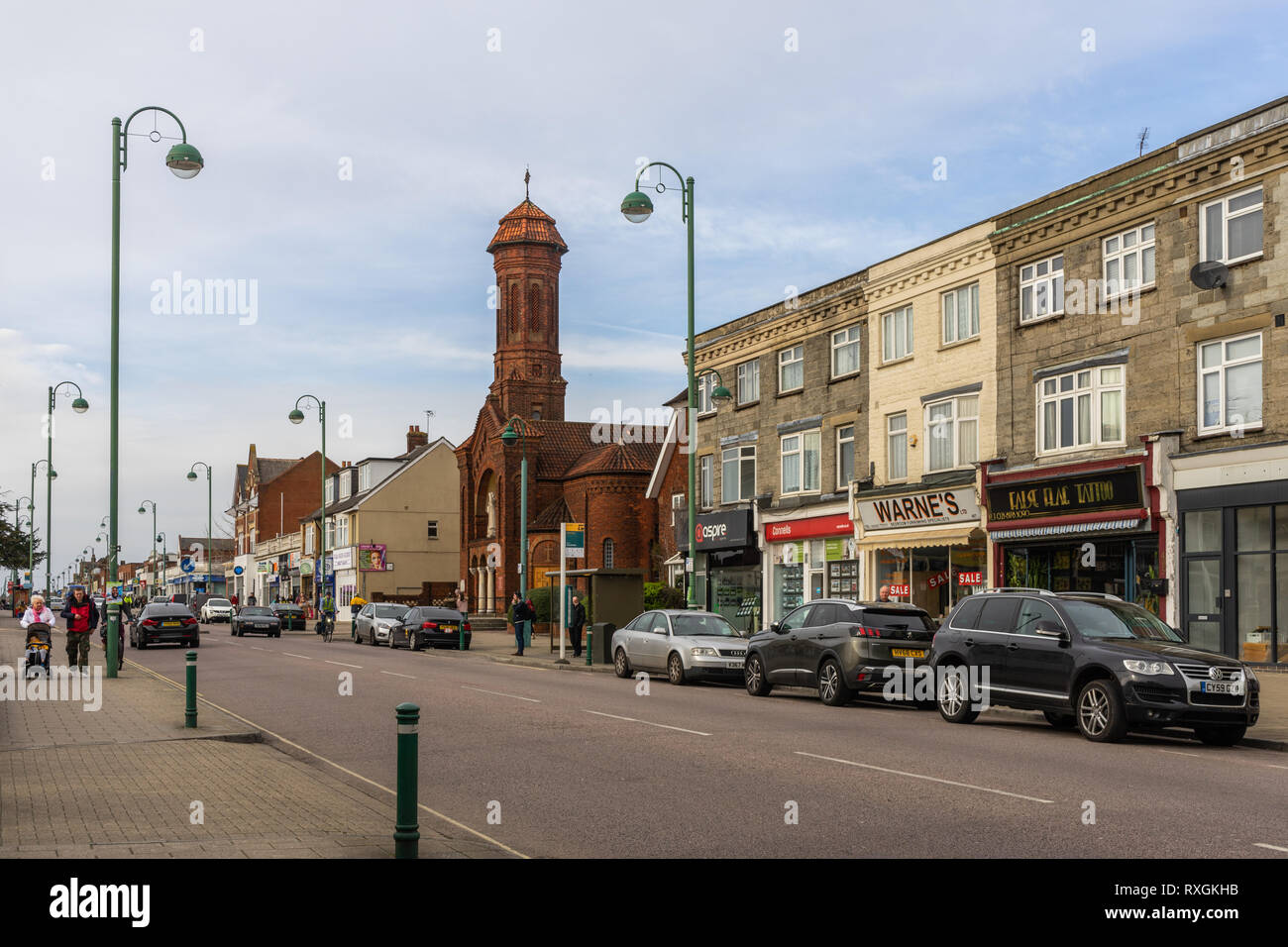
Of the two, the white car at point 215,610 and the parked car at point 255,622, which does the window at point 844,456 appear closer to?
the parked car at point 255,622

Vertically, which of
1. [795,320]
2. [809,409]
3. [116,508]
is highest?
[795,320]

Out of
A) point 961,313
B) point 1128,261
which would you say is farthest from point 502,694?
point 961,313

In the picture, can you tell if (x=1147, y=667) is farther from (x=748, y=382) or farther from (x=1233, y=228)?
(x=748, y=382)

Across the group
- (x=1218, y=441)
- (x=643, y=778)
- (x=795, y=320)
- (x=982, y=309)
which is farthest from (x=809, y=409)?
(x=643, y=778)

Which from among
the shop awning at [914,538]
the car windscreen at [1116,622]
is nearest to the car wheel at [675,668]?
the shop awning at [914,538]

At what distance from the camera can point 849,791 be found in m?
11.0

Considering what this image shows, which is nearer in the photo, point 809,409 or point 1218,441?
point 1218,441

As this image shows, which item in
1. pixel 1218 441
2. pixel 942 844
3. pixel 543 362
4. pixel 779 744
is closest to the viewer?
pixel 942 844

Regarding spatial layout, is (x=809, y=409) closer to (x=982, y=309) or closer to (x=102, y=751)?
(x=982, y=309)

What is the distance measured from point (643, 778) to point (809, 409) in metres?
26.7

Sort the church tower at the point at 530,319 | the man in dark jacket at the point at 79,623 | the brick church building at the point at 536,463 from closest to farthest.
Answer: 1. the man in dark jacket at the point at 79,623
2. the brick church building at the point at 536,463
3. the church tower at the point at 530,319

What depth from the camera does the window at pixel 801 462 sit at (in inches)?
1474

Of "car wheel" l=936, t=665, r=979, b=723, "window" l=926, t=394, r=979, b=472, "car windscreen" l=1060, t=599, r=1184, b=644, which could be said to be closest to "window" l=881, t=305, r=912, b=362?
"window" l=926, t=394, r=979, b=472

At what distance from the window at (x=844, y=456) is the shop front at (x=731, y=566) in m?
4.78
